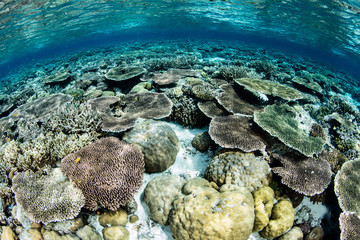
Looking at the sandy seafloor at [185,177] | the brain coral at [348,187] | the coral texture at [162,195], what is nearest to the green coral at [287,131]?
the brain coral at [348,187]

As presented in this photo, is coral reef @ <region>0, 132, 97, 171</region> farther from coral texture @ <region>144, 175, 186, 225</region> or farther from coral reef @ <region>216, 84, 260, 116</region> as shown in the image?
coral reef @ <region>216, 84, 260, 116</region>

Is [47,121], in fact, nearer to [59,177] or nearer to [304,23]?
[59,177]

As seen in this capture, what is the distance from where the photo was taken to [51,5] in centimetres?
1967

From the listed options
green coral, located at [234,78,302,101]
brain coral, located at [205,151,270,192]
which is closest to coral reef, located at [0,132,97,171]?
brain coral, located at [205,151,270,192]

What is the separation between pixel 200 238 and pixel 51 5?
92.3 feet

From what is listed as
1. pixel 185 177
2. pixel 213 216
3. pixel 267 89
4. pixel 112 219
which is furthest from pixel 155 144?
pixel 267 89

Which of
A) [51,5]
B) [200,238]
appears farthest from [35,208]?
[51,5]

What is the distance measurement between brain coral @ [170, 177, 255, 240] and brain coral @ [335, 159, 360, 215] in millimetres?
2224

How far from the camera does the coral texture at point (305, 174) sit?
10.8ft

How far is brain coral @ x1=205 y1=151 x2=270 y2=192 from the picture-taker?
3.23 m

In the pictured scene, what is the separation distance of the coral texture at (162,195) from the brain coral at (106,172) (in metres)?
0.35

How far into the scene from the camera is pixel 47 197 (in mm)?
2715

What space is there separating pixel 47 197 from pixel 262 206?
12.1 feet

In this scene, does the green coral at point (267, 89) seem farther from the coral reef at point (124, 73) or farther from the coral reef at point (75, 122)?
the coral reef at point (75, 122)
